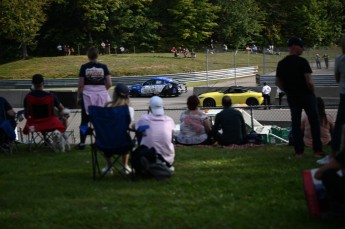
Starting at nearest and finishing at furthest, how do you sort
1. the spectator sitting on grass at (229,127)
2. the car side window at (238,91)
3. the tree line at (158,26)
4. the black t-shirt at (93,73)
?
the black t-shirt at (93,73)
the spectator sitting on grass at (229,127)
the car side window at (238,91)
the tree line at (158,26)

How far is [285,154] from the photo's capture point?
9469 millimetres

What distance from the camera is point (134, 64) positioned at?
58531 mm

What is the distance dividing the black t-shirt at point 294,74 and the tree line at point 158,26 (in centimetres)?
5725

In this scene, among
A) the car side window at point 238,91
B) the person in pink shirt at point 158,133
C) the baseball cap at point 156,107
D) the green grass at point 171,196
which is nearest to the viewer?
the green grass at point 171,196

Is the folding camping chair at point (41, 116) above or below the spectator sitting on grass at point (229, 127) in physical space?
above

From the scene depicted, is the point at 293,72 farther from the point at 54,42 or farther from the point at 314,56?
the point at 54,42

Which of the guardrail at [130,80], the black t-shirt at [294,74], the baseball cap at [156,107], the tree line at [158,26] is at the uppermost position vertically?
the tree line at [158,26]

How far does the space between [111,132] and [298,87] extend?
2.83 meters

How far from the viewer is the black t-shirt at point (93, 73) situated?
33.2 feet

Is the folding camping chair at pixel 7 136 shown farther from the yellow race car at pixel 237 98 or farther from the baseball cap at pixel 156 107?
the yellow race car at pixel 237 98

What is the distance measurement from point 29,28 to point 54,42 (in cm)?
1132

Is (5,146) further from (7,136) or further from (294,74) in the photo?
(294,74)

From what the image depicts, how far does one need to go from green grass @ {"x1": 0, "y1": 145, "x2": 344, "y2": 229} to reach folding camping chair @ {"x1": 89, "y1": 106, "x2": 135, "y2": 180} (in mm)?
361

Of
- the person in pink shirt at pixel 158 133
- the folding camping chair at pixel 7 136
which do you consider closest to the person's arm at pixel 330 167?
the person in pink shirt at pixel 158 133
